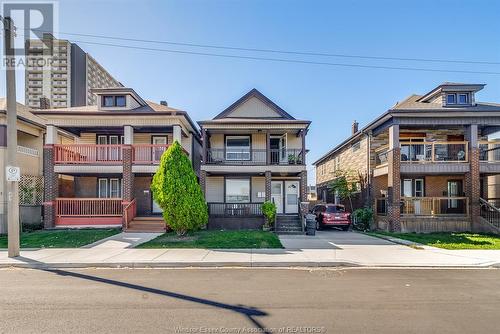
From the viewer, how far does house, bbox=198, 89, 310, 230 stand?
18056 mm

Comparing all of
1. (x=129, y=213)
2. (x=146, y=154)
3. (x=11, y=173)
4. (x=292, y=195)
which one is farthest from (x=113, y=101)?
(x=292, y=195)

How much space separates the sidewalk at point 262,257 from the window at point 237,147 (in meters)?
8.74

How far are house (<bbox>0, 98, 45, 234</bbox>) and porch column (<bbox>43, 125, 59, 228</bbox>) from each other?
1326 millimetres

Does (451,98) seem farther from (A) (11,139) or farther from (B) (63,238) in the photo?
(B) (63,238)

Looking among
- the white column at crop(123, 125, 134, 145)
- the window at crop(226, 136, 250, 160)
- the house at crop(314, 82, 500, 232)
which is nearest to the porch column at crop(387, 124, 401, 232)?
the house at crop(314, 82, 500, 232)

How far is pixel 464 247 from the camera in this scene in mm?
12109

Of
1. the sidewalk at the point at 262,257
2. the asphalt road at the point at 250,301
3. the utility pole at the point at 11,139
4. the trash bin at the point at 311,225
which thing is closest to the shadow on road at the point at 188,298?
the asphalt road at the point at 250,301

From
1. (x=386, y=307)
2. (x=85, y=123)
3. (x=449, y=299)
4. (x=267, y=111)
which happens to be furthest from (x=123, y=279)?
(x=267, y=111)

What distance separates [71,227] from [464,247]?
61.3ft

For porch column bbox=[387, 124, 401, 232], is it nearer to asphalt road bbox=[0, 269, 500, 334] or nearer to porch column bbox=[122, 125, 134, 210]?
asphalt road bbox=[0, 269, 500, 334]

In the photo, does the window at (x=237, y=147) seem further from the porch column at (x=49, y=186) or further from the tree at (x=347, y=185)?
the porch column at (x=49, y=186)

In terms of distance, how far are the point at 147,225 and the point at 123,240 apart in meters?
2.99

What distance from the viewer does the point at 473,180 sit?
55.3ft

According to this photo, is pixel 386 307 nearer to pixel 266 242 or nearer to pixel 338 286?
pixel 338 286
